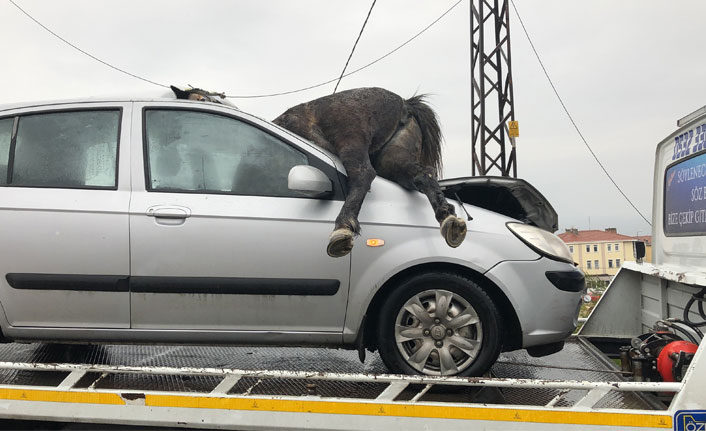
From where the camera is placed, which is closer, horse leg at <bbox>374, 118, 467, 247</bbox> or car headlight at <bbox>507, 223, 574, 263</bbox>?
horse leg at <bbox>374, 118, 467, 247</bbox>

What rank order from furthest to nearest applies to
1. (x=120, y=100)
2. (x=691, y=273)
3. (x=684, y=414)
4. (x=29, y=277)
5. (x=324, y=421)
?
(x=120, y=100) < (x=29, y=277) < (x=691, y=273) < (x=324, y=421) < (x=684, y=414)

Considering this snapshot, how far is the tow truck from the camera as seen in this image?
238 cm

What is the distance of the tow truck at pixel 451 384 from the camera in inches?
93.7

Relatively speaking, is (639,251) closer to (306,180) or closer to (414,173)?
(414,173)

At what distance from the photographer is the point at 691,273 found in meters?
2.86

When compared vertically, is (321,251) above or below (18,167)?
below

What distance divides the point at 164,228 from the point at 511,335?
184cm

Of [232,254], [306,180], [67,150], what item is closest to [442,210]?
[306,180]

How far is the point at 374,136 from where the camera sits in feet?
11.3

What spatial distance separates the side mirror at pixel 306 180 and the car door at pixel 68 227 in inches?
34.8

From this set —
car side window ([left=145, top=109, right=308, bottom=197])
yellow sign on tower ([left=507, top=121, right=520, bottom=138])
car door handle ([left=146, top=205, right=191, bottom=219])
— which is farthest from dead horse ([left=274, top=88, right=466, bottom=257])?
yellow sign on tower ([left=507, top=121, right=520, bottom=138])

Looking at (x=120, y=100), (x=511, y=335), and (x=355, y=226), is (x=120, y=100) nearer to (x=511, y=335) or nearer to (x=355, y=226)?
(x=355, y=226)

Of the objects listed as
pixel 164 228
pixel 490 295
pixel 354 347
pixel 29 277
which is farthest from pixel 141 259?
pixel 490 295

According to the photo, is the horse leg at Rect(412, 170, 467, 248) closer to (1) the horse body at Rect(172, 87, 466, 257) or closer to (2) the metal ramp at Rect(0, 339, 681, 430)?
(1) the horse body at Rect(172, 87, 466, 257)
